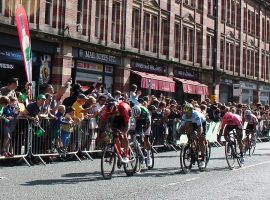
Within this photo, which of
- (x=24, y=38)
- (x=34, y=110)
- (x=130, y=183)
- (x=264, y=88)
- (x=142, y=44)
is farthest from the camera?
(x=264, y=88)

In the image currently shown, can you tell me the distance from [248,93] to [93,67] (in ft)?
79.1

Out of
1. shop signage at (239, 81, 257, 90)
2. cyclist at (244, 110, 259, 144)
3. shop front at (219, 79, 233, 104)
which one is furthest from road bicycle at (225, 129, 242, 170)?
shop signage at (239, 81, 257, 90)

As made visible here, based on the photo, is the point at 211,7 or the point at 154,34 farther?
the point at 211,7

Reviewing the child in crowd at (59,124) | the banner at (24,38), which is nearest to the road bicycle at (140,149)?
the child in crowd at (59,124)

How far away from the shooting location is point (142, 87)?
88.1 ft

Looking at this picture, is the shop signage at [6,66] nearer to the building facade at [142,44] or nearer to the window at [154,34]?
the building facade at [142,44]

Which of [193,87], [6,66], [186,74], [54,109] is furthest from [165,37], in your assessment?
[54,109]

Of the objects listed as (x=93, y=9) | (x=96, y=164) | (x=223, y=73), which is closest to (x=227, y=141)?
(x=96, y=164)

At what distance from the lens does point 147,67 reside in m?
29.0

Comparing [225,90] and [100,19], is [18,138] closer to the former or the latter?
[100,19]

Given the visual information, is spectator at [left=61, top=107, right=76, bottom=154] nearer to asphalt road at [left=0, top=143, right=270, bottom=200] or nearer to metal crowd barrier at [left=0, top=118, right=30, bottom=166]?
asphalt road at [left=0, top=143, right=270, bottom=200]

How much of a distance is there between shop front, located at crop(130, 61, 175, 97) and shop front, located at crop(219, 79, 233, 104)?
937cm

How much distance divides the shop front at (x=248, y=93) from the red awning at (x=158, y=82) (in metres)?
14.3

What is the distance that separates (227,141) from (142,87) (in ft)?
45.8
